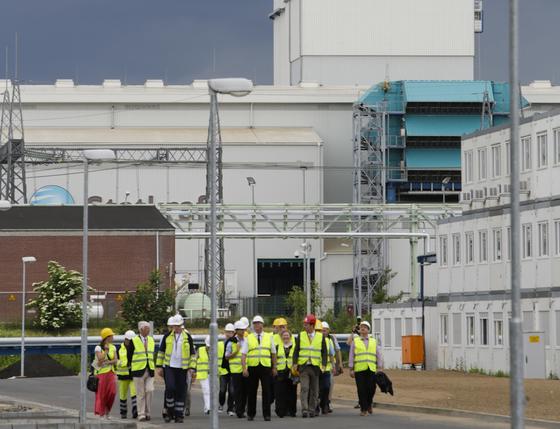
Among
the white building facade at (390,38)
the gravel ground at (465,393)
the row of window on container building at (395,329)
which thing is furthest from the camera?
the white building facade at (390,38)

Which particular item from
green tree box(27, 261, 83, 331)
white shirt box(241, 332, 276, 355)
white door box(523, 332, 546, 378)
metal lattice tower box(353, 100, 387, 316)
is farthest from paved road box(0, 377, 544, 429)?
metal lattice tower box(353, 100, 387, 316)

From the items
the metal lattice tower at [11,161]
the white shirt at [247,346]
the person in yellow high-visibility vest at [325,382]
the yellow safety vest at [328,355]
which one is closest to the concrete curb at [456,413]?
the person in yellow high-visibility vest at [325,382]

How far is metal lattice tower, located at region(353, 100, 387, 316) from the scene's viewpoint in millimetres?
107688

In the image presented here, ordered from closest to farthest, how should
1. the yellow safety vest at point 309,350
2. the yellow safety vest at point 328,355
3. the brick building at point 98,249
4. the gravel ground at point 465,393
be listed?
1. the yellow safety vest at point 309,350
2. the yellow safety vest at point 328,355
3. the gravel ground at point 465,393
4. the brick building at point 98,249

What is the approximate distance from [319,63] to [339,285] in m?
22.7

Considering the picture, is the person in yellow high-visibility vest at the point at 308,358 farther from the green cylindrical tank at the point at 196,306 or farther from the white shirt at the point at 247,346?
the green cylindrical tank at the point at 196,306

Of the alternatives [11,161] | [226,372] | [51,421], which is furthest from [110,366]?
[11,161]

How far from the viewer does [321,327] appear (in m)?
32.4

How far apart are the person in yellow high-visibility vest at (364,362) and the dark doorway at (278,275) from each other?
84051 millimetres

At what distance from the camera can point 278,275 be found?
119 m

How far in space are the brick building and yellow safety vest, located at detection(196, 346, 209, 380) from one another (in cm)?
5823

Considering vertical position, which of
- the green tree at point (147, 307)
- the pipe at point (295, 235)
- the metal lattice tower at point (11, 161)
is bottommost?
the green tree at point (147, 307)

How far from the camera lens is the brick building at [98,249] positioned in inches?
3639

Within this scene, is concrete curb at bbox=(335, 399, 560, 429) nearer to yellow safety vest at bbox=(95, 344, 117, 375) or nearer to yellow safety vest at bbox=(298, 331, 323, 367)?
yellow safety vest at bbox=(298, 331, 323, 367)
